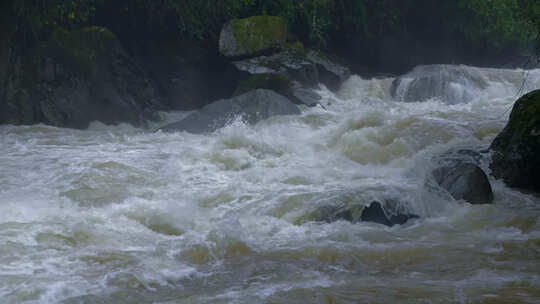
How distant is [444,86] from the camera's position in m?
12.1

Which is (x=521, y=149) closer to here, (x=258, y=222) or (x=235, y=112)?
(x=258, y=222)

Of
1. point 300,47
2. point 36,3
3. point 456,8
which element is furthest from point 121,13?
point 456,8

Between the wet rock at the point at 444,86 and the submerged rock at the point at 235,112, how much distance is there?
11.3 feet

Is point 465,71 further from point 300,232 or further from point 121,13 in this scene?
point 300,232

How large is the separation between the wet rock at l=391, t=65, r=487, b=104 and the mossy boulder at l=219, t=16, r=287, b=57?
3312 millimetres

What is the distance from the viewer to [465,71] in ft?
41.9

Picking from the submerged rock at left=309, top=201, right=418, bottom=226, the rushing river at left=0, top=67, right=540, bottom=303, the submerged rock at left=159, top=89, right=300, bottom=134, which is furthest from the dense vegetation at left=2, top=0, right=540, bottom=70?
the submerged rock at left=309, top=201, right=418, bottom=226

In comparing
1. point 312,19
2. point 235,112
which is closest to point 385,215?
point 235,112

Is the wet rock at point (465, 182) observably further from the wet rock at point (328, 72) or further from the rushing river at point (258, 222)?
the wet rock at point (328, 72)

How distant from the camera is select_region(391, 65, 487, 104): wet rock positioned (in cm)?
1188

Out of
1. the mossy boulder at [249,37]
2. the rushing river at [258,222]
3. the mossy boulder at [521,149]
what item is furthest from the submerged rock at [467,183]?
the mossy boulder at [249,37]

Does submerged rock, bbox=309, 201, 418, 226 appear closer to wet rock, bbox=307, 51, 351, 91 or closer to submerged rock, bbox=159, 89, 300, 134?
submerged rock, bbox=159, 89, 300, 134

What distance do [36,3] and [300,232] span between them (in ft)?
27.8

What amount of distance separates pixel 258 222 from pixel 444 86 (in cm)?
849
